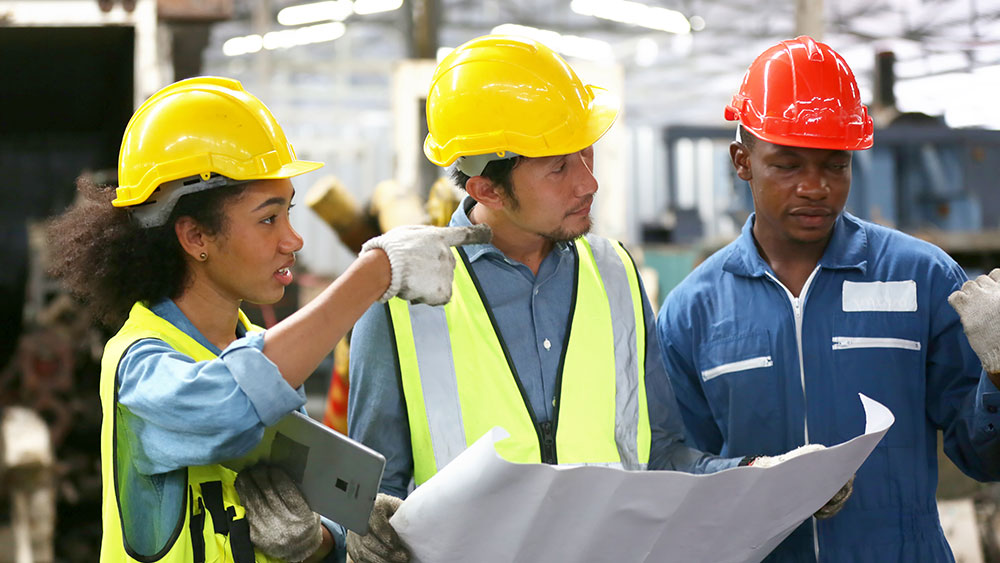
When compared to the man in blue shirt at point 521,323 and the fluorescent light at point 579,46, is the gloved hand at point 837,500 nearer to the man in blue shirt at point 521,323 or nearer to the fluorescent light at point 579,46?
the man in blue shirt at point 521,323

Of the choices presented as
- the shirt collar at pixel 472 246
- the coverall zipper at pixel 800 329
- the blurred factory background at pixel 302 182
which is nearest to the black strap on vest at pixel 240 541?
the shirt collar at pixel 472 246

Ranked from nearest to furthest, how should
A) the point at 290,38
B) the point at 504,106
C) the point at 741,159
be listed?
1. the point at 504,106
2. the point at 741,159
3. the point at 290,38

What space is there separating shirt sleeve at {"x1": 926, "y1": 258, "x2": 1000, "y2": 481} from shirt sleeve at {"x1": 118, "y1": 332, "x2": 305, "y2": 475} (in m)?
1.37

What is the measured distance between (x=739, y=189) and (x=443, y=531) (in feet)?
18.4

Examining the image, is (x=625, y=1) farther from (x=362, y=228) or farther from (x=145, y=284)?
(x=145, y=284)

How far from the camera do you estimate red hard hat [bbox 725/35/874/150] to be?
2.10 meters

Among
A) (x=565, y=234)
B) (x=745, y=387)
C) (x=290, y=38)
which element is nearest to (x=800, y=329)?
(x=745, y=387)

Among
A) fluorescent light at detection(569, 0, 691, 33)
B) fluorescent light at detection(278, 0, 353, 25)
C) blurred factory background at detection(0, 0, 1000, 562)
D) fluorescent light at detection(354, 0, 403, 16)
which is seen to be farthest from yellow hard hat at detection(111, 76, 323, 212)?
fluorescent light at detection(569, 0, 691, 33)

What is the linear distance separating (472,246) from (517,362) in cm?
25

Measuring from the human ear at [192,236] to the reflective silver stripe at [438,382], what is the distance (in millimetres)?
371

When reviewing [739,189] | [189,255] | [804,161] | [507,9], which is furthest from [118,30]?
[507,9]

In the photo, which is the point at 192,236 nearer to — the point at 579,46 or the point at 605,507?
the point at 605,507

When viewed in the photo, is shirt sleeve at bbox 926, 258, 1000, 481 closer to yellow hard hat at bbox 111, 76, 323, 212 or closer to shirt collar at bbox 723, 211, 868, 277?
shirt collar at bbox 723, 211, 868, 277

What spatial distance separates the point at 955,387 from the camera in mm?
2059
